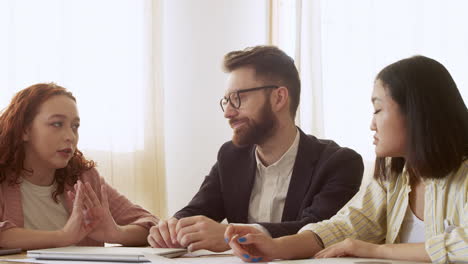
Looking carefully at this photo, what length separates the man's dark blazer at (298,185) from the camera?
1.86 metres

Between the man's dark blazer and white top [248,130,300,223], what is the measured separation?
0.03 metres

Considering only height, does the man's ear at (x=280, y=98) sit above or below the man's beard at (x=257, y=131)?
above

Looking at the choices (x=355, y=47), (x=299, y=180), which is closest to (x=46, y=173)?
(x=299, y=180)

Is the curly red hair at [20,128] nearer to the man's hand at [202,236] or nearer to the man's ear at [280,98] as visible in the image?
the man's hand at [202,236]

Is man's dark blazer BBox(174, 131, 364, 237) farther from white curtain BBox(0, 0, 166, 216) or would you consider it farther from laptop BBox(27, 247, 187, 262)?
white curtain BBox(0, 0, 166, 216)

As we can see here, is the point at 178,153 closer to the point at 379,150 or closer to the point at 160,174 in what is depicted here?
the point at 160,174

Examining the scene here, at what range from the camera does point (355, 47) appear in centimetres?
370

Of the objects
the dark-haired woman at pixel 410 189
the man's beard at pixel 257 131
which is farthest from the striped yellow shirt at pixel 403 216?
the man's beard at pixel 257 131

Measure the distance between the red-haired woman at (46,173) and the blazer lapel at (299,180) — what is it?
1.50 ft

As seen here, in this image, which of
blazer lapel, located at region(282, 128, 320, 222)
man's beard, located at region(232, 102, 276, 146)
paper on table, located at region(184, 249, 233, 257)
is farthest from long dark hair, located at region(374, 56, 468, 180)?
man's beard, located at region(232, 102, 276, 146)

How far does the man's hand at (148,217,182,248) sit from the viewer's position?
60.4 inches

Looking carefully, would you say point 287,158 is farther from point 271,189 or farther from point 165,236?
point 165,236

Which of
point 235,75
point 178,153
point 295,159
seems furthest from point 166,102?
point 295,159

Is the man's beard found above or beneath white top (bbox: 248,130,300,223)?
above
